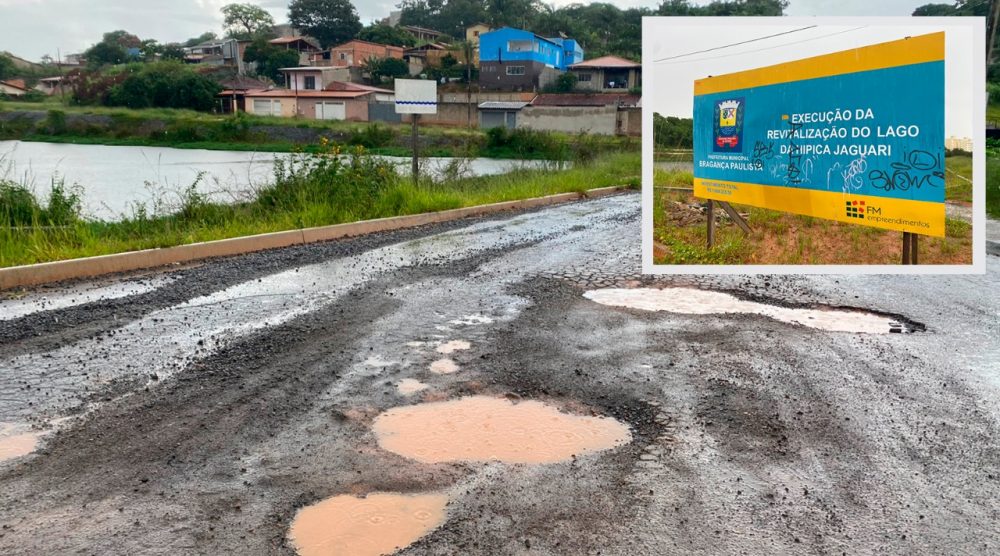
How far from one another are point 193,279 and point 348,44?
245ft

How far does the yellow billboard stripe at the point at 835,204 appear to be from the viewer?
4.21 m

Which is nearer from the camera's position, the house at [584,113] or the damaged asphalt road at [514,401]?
the damaged asphalt road at [514,401]

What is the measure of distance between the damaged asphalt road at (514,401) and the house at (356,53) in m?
72.2

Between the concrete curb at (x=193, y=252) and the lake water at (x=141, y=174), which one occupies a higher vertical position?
the lake water at (x=141, y=174)

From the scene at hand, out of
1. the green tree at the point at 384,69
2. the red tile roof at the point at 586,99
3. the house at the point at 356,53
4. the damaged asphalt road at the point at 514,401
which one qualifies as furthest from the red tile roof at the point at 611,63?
the damaged asphalt road at the point at 514,401

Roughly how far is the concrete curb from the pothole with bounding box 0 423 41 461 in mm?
4063

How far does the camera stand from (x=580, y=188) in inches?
732

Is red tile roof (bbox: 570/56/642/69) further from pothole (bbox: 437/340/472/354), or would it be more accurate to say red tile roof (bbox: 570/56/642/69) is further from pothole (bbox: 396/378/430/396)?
pothole (bbox: 396/378/430/396)

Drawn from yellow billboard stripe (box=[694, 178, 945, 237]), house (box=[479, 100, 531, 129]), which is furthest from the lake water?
house (box=[479, 100, 531, 129])

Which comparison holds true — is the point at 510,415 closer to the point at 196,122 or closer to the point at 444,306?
the point at 444,306

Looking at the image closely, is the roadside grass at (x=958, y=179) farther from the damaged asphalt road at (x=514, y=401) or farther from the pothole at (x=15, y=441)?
the pothole at (x=15, y=441)

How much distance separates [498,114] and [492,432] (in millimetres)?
58324

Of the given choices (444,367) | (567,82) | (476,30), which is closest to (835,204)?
(444,367)

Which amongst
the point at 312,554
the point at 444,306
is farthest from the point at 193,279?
the point at 312,554
